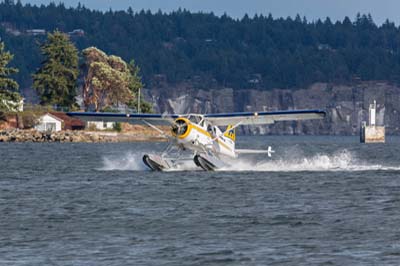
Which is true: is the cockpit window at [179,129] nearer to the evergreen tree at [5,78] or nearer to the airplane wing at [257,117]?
the airplane wing at [257,117]

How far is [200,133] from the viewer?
130ft

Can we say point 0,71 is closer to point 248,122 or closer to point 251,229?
point 248,122

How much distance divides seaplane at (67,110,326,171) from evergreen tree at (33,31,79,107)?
67129 millimetres

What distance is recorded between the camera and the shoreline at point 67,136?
95750mm

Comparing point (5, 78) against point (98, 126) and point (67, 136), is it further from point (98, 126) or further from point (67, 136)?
point (98, 126)

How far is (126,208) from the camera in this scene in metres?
29.1

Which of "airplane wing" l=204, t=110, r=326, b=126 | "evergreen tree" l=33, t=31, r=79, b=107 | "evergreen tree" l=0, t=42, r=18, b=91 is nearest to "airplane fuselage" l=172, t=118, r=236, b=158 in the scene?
"airplane wing" l=204, t=110, r=326, b=126

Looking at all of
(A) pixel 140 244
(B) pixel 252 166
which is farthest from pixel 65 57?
(A) pixel 140 244

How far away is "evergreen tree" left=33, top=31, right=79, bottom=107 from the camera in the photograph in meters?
113

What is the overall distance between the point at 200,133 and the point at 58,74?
75288 mm

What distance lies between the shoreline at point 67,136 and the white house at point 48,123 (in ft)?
6.94

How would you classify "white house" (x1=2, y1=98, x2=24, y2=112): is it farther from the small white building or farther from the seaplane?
the seaplane

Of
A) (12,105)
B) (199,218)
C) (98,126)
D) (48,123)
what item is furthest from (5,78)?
(199,218)

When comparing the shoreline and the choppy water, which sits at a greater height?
the choppy water
